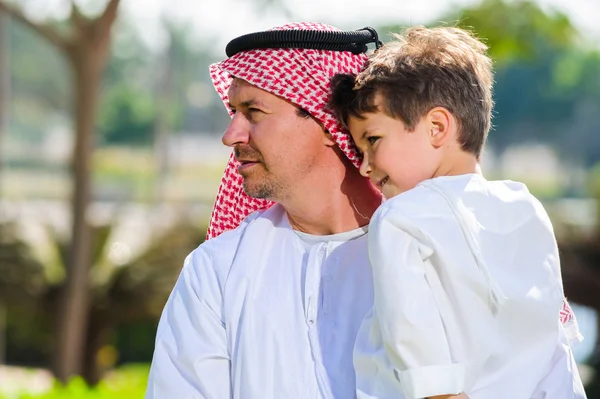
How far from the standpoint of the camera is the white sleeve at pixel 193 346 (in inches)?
102

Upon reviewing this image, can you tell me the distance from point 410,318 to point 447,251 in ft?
0.54

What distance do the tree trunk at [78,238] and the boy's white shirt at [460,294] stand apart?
618 centimetres

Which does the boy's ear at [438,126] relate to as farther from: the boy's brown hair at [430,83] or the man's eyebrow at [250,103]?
the man's eyebrow at [250,103]

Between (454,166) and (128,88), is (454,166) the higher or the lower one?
the higher one

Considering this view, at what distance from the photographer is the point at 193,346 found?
262cm

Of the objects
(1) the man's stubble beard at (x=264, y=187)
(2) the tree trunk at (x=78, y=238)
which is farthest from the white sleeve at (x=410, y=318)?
(2) the tree trunk at (x=78, y=238)

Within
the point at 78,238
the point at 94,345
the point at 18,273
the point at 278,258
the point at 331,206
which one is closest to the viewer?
the point at 278,258

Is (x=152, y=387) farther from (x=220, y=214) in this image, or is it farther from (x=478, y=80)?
(x=478, y=80)

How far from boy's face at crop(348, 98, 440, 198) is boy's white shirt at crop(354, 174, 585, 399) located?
0.12m

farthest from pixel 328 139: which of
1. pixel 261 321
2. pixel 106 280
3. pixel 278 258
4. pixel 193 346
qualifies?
pixel 106 280

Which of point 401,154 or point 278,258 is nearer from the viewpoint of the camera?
point 401,154

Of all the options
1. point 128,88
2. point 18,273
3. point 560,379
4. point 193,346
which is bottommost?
point 128,88

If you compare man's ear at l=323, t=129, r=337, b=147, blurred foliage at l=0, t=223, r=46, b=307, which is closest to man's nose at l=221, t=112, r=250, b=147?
man's ear at l=323, t=129, r=337, b=147

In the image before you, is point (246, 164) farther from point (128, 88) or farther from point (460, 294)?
point (128, 88)
